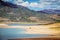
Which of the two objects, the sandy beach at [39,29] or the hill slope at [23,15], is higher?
the hill slope at [23,15]

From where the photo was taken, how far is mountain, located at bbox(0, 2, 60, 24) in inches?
69.1

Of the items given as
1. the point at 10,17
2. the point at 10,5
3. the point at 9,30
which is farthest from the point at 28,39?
the point at 10,5

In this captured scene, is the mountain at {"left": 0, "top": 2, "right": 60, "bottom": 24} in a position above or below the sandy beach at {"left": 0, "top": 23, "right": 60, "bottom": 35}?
above

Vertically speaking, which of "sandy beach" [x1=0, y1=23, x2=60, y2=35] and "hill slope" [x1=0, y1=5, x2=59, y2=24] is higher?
"hill slope" [x1=0, y1=5, x2=59, y2=24]

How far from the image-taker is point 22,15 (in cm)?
177

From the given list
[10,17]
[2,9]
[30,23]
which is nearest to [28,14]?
[30,23]

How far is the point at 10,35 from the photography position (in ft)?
5.64

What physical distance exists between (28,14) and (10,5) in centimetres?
29

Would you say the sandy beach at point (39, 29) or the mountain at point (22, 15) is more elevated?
the mountain at point (22, 15)

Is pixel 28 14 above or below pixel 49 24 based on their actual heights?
above

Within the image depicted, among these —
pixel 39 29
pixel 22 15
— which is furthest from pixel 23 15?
pixel 39 29

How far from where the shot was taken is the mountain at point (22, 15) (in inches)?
69.1

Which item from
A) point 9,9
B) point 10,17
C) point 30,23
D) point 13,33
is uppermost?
point 9,9

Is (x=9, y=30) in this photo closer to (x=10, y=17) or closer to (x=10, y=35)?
(x=10, y=35)
